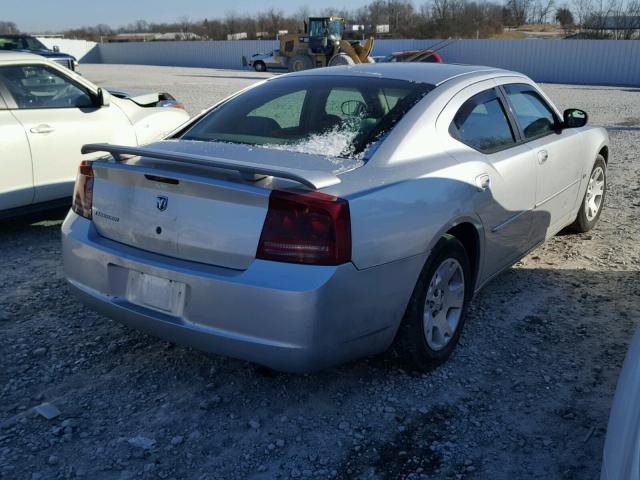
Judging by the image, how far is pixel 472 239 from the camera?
367cm

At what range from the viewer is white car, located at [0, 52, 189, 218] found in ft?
18.1

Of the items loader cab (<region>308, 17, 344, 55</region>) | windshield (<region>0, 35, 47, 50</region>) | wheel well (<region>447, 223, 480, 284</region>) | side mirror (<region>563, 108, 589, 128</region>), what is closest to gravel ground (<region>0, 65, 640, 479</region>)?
wheel well (<region>447, 223, 480, 284</region>)

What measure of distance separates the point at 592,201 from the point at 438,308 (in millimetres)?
3026

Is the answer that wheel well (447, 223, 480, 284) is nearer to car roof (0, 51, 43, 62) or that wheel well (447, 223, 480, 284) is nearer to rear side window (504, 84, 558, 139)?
rear side window (504, 84, 558, 139)

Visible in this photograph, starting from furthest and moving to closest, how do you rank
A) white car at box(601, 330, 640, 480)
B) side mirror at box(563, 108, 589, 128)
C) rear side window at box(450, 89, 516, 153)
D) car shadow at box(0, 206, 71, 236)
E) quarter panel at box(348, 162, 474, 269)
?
car shadow at box(0, 206, 71, 236)
side mirror at box(563, 108, 589, 128)
rear side window at box(450, 89, 516, 153)
quarter panel at box(348, 162, 474, 269)
white car at box(601, 330, 640, 480)

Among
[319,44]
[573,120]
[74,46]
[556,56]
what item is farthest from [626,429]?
[74,46]

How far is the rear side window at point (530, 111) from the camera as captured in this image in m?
4.40

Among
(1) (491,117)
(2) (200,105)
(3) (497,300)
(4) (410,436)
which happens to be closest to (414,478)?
(4) (410,436)

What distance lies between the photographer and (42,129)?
5.69m

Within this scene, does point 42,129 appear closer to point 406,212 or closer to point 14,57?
point 14,57

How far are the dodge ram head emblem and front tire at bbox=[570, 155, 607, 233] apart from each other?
384 centimetres

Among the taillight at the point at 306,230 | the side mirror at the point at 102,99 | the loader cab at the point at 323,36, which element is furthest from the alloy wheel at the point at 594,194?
the loader cab at the point at 323,36

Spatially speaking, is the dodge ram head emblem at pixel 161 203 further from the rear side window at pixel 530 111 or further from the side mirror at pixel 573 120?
the side mirror at pixel 573 120

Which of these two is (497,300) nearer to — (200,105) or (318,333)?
(318,333)
